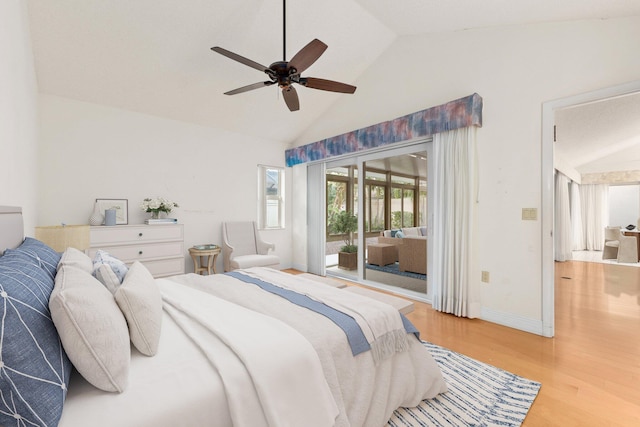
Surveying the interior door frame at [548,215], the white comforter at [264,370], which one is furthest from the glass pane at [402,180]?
the white comforter at [264,370]

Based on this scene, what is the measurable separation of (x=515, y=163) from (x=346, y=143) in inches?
89.2

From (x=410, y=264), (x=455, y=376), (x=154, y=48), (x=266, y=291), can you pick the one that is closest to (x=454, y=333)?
(x=455, y=376)

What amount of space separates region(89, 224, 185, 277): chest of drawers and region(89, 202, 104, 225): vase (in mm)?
223

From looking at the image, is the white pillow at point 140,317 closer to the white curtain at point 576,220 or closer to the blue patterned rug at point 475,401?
the blue patterned rug at point 475,401

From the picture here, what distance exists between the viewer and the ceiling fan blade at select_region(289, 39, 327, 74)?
2.18 meters

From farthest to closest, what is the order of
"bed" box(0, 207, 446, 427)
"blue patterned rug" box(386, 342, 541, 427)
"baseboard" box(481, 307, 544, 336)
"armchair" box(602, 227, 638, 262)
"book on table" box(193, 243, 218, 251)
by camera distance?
"armchair" box(602, 227, 638, 262) < "book on table" box(193, 243, 218, 251) < "baseboard" box(481, 307, 544, 336) < "blue patterned rug" box(386, 342, 541, 427) < "bed" box(0, 207, 446, 427)

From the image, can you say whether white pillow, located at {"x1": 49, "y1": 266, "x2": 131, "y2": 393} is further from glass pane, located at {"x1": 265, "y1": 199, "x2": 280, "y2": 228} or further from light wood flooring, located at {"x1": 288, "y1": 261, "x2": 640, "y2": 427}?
glass pane, located at {"x1": 265, "y1": 199, "x2": 280, "y2": 228}

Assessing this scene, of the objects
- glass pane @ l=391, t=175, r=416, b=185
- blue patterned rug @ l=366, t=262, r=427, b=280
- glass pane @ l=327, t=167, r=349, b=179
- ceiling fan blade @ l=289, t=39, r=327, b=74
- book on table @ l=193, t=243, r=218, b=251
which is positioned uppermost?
ceiling fan blade @ l=289, t=39, r=327, b=74

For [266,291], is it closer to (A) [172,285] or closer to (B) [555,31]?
(A) [172,285]

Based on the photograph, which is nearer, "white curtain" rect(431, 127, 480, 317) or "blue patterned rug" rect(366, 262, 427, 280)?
"white curtain" rect(431, 127, 480, 317)

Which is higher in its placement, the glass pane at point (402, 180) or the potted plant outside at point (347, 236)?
the glass pane at point (402, 180)

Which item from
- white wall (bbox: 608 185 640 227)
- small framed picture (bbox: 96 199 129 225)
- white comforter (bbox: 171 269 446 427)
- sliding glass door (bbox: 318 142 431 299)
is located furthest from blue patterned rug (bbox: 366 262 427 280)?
white wall (bbox: 608 185 640 227)

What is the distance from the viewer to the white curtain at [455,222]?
3.17 m

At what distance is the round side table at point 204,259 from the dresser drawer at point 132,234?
0.32 metres
